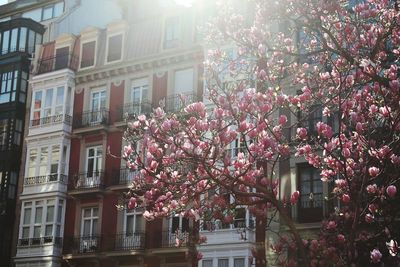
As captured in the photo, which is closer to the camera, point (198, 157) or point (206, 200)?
point (198, 157)

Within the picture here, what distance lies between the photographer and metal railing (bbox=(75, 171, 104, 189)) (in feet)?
119

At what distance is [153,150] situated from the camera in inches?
580

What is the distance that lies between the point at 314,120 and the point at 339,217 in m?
11.9

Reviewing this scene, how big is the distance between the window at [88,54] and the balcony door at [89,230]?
8.44 meters

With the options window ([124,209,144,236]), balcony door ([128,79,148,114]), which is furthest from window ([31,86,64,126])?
window ([124,209,144,236])

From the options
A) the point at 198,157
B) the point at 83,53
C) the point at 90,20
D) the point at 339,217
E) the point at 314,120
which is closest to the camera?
the point at 198,157

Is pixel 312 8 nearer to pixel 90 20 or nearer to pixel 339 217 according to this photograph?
pixel 339 217

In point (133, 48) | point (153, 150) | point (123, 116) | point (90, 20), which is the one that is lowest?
point (153, 150)

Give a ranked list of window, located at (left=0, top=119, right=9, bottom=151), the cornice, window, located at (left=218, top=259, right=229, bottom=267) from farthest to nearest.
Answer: window, located at (left=0, top=119, right=9, bottom=151), the cornice, window, located at (left=218, top=259, right=229, bottom=267)

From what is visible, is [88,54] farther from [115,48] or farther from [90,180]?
[90,180]

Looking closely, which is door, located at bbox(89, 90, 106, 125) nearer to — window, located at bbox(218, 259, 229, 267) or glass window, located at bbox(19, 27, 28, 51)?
glass window, located at bbox(19, 27, 28, 51)

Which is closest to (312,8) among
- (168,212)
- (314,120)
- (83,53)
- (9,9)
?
(168,212)

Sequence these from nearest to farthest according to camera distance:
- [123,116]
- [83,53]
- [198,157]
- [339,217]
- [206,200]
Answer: [198,157], [206,200], [339,217], [123,116], [83,53]

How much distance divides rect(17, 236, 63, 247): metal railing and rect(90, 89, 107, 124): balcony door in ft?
21.4
